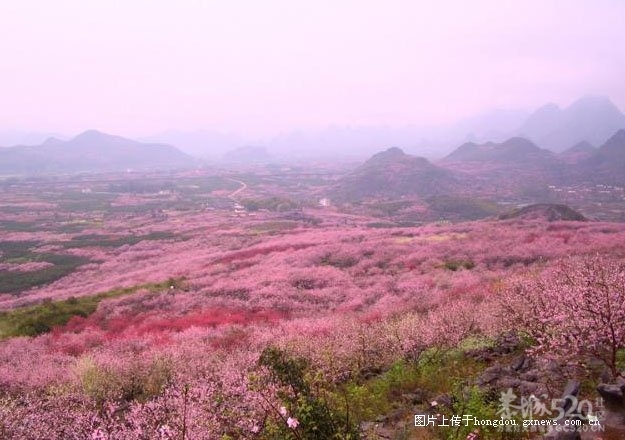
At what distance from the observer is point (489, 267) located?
33969 mm

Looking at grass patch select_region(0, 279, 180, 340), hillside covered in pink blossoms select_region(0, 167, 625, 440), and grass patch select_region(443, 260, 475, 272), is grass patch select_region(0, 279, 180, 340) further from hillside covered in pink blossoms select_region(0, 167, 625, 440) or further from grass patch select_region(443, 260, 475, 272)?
grass patch select_region(443, 260, 475, 272)

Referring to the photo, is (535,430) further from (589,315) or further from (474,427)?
(589,315)

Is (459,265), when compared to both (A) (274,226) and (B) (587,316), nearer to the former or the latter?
(B) (587,316)

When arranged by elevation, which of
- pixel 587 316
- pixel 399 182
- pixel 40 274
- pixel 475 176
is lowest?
pixel 40 274

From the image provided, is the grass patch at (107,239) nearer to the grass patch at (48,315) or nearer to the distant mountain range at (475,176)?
the grass patch at (48,315)

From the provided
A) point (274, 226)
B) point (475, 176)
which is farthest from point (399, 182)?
point (274, 226)

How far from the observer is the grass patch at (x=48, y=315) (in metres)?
28.6

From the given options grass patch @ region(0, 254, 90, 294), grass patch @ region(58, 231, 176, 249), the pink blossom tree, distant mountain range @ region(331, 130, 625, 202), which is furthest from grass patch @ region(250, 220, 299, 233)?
the pink blossom tree

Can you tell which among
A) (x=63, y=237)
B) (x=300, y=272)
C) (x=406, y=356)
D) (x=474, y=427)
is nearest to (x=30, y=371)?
(x=406, y=356)

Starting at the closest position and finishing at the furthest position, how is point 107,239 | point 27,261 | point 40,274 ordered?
point 40,274 < point 27,261 < point 107,239

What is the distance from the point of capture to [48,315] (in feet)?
99.9

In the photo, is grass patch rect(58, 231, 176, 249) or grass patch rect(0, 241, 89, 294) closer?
grass patch rect(0, 241, 89, 294)

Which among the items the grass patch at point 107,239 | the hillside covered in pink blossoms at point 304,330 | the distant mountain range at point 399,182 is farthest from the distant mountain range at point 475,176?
the hillside covered in pink blossoms at point 304,330

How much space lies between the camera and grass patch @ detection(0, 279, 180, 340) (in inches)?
1127
